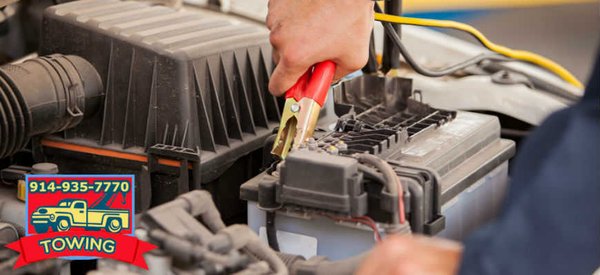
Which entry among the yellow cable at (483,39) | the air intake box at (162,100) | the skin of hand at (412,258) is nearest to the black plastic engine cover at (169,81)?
the air intake box at (162,100)

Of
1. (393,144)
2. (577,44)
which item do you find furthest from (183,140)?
(577,44)

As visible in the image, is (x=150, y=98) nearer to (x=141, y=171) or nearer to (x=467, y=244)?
(x=141, y=171)

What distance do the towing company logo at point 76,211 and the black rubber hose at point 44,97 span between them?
207mm

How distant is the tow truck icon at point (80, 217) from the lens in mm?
1256

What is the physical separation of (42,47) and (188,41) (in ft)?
0.88

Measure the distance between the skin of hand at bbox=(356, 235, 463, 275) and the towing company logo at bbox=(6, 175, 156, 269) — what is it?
0.43 m

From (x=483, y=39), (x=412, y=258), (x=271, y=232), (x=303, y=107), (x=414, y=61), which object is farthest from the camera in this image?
(x=483, y=39)

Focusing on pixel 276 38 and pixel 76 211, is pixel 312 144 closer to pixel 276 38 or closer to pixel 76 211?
pixel 276 38

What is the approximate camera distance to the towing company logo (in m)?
1.24

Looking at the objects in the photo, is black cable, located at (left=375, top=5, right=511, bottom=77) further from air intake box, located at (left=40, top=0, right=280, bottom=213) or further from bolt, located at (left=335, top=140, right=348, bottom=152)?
bolt, located at (left=335, top=140, right=348, bottom=152)

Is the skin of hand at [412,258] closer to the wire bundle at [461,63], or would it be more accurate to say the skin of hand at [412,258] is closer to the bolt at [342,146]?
the bolt at [342,146]

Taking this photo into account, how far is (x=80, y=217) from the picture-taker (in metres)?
1.26

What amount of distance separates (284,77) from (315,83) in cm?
5

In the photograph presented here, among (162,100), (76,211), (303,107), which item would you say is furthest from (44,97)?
(303,107)
